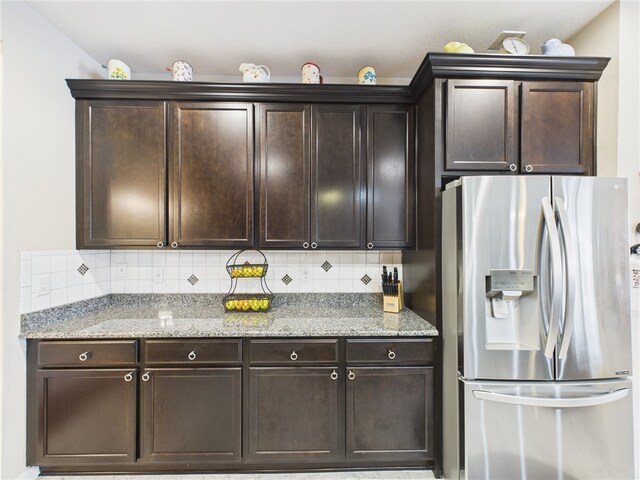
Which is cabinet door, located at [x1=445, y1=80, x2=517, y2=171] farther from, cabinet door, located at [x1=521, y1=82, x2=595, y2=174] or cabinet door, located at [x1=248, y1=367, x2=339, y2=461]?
cabinet door, located at [x1=248, y1=367, x2=339, y2=461]

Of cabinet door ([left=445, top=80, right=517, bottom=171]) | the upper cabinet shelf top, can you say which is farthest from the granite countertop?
the upper cabinet shelf top

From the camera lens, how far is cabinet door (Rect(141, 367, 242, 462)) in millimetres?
1733

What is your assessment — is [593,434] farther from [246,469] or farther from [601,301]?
[246,469]

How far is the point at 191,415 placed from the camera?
1.74 meters

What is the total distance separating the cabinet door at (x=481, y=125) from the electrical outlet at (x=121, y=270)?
2430 mm

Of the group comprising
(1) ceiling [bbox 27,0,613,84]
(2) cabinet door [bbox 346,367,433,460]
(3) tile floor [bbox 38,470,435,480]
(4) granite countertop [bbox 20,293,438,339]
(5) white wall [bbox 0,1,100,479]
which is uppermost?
(1) ceiling [bbox 27,0,613,84]

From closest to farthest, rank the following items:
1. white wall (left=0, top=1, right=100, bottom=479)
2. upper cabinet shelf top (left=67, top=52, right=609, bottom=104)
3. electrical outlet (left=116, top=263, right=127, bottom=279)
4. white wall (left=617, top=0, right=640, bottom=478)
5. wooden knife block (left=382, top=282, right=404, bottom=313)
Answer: white wall (left=0, top=1, right=100, bottom=479) → white wall (left=617, top=0, right=640, bottom=478) → upper cabinet shelf top (left=67, top=52, right=609, bottom=104) → wooden knife block (left=382, top=282, right=404, bottom=313) → electrical outlet (left=116, top=263, right=127, bottom=279)

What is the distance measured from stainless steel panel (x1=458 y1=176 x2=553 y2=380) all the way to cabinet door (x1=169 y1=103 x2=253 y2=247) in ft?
4.48

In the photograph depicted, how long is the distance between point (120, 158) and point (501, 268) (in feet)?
7.84

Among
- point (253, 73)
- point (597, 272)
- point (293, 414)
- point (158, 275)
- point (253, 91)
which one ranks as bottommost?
point (293, 414)

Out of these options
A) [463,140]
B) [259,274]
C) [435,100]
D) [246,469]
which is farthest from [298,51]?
[246,469]

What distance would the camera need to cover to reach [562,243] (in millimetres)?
1456

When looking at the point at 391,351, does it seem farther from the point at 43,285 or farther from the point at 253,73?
the point at 43,285

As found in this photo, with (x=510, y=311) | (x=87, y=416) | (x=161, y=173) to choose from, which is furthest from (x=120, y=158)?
(x=510, y=311)
